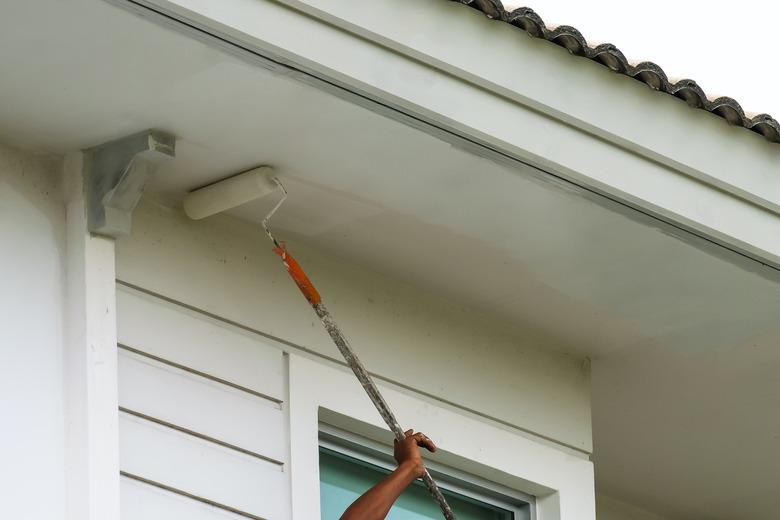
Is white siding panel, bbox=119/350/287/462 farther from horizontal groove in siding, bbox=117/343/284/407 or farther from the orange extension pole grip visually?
the orange extension pole grip

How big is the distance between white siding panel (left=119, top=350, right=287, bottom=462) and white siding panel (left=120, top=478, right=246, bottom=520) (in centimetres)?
30

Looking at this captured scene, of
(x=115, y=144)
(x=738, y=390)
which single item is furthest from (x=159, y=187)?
(x=738, y=390)

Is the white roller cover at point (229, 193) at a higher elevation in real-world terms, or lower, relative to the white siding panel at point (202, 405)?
higher

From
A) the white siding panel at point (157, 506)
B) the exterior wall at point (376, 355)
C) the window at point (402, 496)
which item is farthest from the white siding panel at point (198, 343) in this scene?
the white siding panel at point (157, 506)

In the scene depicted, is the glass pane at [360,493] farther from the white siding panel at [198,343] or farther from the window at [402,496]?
the white siding panel at [198,343]

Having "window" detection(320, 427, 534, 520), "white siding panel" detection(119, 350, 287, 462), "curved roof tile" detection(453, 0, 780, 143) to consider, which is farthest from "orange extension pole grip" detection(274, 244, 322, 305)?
"curved roof tile" detection(453, 0, 780, 143)

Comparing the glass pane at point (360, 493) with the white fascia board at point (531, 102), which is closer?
the white fascia board at point (531, 102)

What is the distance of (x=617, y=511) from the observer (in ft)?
35.0

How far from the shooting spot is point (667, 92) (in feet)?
25.6

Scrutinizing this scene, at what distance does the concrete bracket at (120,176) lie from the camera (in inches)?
285

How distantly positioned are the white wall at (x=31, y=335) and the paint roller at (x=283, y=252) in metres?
0.61

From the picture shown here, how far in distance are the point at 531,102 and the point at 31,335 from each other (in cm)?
207

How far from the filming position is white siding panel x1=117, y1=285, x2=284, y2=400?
739 cm

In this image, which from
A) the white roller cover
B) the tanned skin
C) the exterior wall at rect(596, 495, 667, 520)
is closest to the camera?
the tanned skin
